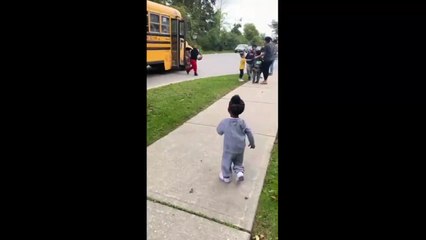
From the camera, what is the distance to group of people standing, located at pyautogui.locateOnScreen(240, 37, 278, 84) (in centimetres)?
1034

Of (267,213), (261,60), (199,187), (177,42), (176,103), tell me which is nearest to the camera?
(267,213)

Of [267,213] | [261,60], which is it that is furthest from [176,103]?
[261,60]

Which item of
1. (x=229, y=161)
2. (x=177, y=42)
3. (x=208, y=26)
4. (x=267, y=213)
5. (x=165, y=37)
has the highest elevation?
(x=208, y=26)

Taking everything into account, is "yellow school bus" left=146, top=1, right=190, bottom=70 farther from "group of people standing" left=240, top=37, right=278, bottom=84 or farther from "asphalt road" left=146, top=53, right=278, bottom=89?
"group of people standing" left=240, top=37, right=278, bottom=84

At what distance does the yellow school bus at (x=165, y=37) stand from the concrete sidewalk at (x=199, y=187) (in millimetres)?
6864

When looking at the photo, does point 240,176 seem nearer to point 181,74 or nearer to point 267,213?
point 267,213

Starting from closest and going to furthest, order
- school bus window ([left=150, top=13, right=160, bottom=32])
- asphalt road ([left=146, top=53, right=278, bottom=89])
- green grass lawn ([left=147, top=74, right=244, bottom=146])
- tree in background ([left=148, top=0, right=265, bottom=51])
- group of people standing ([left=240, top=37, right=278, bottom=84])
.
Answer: green grass lawn ([left=147, top=74, right=244, bottom=146]), group of people standing ([left=240, top=37, right=278, bottom=84]), asphalt road ([left=146, top=53, right=278, bottom=89]), school bus window ([left=150, top=13, right=160, bottom=32]), tree in background ([left=148, top=0, right=265, bottom=51])

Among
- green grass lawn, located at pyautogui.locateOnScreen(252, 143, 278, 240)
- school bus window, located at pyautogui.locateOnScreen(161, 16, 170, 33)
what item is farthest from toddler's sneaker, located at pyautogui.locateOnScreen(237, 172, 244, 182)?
school bus window, located at pyautogui.locateOnScreen(161, 16, 170, 33)

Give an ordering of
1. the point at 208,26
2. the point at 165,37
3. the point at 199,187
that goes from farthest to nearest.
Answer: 1. the point at 208,26
2. the point at 165,37
3. the point at 199,187

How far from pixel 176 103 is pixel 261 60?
5.26 m

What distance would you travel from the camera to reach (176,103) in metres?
7.39

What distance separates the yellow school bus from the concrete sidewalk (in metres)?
6.86

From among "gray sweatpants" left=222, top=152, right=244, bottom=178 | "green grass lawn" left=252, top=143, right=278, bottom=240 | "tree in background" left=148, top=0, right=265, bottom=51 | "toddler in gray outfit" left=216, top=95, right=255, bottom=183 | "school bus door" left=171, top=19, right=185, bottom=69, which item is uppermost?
"tree in background" left=148, top=0, right=265, bottom=51
